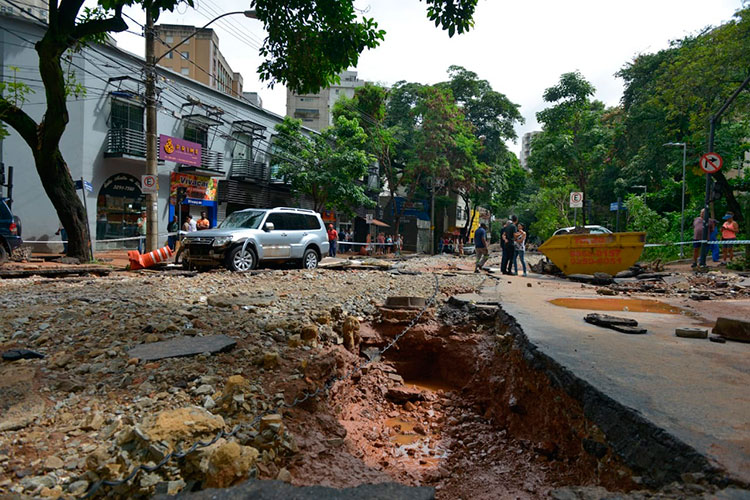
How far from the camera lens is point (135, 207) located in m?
21.2

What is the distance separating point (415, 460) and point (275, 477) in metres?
1.68

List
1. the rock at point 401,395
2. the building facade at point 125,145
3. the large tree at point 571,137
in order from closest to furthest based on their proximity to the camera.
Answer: the rock at point 401,395 → the building facade at point 125,145 → the large tree at point 571,137

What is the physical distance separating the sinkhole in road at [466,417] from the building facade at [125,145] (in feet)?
38.7

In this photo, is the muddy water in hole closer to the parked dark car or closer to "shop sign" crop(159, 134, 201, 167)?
the parked dark car

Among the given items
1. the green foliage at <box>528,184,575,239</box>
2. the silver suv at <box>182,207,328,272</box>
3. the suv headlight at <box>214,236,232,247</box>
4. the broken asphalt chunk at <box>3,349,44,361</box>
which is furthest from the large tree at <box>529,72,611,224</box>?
the broken asphalt chunk at <box>3,349,44,361</box>

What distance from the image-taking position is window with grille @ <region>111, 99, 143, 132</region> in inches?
782

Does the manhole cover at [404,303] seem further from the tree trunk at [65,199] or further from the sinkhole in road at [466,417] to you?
the tree trunk at [65,199]

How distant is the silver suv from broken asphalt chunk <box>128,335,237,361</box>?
7.20 m

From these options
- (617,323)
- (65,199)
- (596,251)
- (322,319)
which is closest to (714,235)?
(596,251)

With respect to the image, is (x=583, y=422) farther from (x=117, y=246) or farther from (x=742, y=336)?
(x=117, y=246)

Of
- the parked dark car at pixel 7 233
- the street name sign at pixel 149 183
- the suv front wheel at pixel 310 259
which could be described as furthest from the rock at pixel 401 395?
the parked dark car at pixel 7 233

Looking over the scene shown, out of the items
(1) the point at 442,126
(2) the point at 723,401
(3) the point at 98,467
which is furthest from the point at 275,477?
(1) the point at 442,126

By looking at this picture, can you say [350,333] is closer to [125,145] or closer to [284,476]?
[284,476]

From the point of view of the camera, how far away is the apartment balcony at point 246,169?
1025 inches
